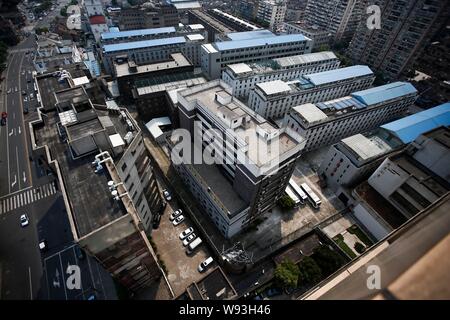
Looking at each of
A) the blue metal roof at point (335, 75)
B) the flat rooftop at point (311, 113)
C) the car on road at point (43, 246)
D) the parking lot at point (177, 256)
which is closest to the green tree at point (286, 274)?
the parking lot at point (177, 256)

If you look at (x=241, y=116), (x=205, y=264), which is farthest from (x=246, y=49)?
(x=205, y=264)

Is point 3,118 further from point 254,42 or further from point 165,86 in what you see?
point 254,42

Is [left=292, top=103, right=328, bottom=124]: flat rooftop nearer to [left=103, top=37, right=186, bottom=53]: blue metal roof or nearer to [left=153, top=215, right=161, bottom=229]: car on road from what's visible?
[left=153, top=215, right=161, bottom=229]: car on road

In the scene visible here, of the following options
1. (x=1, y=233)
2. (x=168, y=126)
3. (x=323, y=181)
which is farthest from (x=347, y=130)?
(x=1, y=233)

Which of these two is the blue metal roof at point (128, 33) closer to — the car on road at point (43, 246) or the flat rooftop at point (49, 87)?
the flat rooftop at point (49, 87)

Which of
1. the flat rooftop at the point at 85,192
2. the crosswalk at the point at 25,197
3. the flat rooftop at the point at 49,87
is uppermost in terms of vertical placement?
the flat rooftop at the point at 49,87

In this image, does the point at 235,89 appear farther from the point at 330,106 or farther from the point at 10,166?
the point at 10,166
